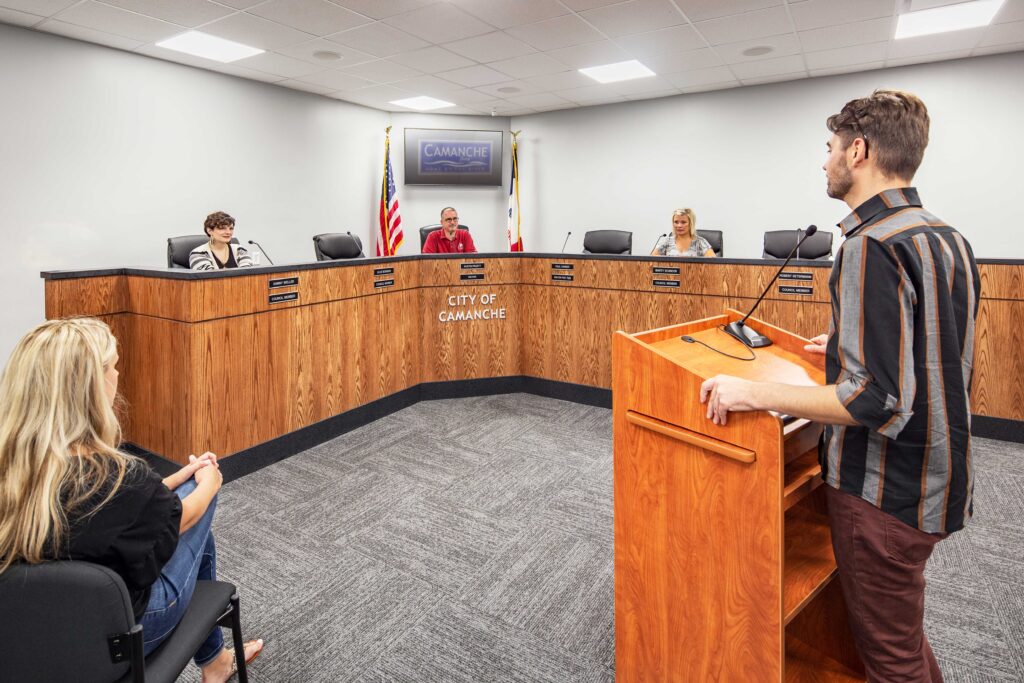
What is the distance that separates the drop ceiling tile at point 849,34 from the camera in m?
4.40

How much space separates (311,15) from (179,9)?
83 centimetres

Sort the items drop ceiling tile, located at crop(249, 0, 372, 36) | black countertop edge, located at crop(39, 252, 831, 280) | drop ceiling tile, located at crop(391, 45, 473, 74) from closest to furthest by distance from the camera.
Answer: black countertop edge, located at crop(39, 252, 831, 280) < drop ceiling tile, located at crop(249, 0, 372, 36) < drop ceiling tile, located at crop(391, 45, 473, 74)

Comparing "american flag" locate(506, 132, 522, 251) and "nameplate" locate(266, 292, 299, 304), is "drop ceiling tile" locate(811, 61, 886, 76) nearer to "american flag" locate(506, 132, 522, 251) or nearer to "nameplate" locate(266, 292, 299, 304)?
"american flag" locate(506, 132, 522, 251)

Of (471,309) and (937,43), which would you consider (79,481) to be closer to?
(471,309)

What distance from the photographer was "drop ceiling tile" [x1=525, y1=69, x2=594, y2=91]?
5.84m

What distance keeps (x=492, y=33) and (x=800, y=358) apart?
3908mm

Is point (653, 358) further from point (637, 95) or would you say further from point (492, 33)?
point (637, 95)

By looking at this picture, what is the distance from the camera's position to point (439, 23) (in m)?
4.34

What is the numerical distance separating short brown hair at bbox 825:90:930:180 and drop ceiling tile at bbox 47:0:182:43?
458 cm

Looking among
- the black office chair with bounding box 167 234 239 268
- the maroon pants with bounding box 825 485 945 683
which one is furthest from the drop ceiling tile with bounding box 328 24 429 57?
the maroon pants with bounding box 825 485 945 683

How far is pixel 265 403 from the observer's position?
11.3 feet

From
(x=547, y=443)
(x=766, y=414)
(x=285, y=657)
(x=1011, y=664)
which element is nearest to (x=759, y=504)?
(x=766, y=414)

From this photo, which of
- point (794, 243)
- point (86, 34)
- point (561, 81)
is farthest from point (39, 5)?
point (794, 243)

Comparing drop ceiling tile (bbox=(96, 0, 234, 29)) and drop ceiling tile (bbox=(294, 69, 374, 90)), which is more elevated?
drop ceiling tile (bbox=(294, 69, 374, 90))
